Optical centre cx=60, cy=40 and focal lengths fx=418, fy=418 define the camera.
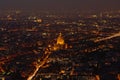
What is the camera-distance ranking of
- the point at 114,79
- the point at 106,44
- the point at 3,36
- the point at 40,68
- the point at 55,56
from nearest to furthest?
the point at 114,79 < the point at 40,68 < the point at 55,56 < the point at 106,44 < the point at 3,36

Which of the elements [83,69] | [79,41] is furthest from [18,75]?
[79,41]

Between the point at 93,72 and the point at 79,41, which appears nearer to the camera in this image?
the point at 93,72

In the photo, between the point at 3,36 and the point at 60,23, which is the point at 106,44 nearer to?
the point at 3,36

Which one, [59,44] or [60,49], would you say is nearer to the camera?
[60,49]

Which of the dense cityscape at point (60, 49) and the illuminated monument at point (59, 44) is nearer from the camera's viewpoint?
the dense cityscape at point (60, 49)

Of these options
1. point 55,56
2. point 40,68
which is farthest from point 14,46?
point 40,68

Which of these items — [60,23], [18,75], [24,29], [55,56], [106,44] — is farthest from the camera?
[60,23]

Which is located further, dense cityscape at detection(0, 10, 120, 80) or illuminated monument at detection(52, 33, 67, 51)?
illuminated monument at detection(52, 33, 67, 51)

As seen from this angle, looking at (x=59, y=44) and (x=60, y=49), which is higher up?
(x=60, y=49)
